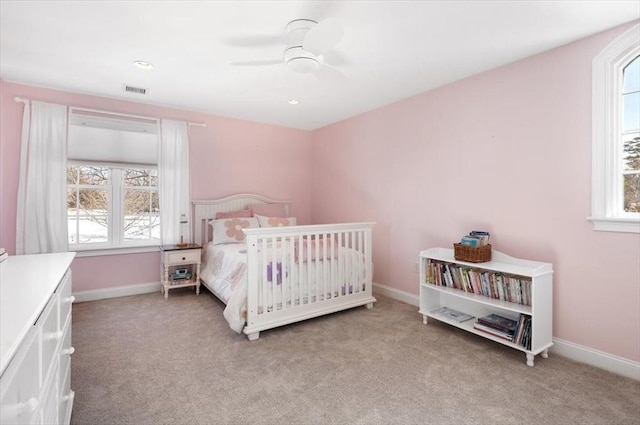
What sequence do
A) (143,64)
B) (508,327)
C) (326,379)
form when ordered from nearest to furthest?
(326,379) → (508,327) → (143,64)

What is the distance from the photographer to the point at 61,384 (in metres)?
1.35

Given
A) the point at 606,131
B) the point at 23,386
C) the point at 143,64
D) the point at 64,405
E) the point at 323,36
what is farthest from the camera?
the point at 143,64

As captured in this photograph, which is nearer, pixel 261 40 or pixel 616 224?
pixel 616 224

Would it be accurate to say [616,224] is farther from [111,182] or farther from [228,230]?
[111,182]

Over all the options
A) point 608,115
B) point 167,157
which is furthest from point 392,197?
point 167,157

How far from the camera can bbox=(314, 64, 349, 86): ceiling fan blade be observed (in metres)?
2.82

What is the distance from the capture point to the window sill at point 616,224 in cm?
204

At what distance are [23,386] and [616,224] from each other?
3028 millimetres

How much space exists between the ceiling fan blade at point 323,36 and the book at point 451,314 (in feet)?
7.78

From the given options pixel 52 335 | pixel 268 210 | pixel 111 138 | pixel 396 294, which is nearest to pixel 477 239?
pixel 396 294

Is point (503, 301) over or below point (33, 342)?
below

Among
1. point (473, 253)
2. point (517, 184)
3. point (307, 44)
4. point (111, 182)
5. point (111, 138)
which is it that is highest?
point (307, 44)

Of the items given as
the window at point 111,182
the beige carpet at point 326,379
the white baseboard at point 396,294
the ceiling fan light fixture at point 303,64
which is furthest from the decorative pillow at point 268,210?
the ceiling fan light fixture at point 303,64

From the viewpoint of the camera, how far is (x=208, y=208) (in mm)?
4219
